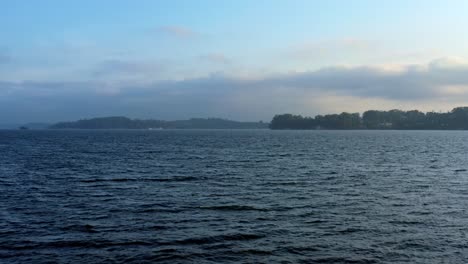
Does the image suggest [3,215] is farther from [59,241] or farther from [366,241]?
[366,241]

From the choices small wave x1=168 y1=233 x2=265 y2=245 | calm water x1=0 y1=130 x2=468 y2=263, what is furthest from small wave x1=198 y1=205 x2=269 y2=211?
small wave x1=168 y1=233 x2=265 y2=245

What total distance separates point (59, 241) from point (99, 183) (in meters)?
22.7

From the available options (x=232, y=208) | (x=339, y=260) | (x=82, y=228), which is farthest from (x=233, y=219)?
(x=339, y=260)

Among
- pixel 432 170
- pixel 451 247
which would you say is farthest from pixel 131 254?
pixel 432 170

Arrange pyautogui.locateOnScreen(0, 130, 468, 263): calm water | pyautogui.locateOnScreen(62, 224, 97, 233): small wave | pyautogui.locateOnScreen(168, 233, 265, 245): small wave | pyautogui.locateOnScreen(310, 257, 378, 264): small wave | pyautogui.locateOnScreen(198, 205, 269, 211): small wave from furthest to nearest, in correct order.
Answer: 1. pyautogui.locateOnScreen(198, 205, 269, 211): small wave
2. pyautogui.locateOnScreen(62, 224, 97, 233): small wave
3. pyautogui.locateOnScreen(168, 233, 265, 245): small wave
4. pyautogui.locateOnScreen(0, 130, 468, 263): calm water
5. pyautogui.locateOnScreen(310, 257, 378, 264): small wave

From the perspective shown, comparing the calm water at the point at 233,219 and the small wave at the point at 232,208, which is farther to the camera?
the small wave at the point at 232,208

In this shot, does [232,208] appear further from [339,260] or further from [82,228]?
[339,260]

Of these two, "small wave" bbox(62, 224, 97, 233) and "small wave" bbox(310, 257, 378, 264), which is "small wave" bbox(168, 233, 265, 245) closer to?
"small wave" bbox(310, 257, 378, 264)

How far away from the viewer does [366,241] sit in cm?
2288

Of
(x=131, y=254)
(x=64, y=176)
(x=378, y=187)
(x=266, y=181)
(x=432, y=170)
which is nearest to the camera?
(x=131, y=254)

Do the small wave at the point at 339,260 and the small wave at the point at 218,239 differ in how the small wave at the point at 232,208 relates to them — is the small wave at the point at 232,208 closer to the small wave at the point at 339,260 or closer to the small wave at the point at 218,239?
the small wave at the point at 218,239

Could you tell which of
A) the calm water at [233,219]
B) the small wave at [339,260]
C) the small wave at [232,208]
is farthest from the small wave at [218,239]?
the small wave at [232,208]

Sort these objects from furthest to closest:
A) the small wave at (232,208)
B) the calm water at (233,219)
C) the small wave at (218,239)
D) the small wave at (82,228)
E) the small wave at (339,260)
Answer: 1. the small wave at (232,208)
2. the small wave at (82,228)
3. the small wave at (218,239)
4. the calm water at (233,219)
5. the small wave at (339,260)

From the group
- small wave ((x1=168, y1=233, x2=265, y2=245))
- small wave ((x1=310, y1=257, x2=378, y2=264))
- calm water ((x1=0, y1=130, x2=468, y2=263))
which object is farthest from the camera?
small wave ((x1=168, y1=233, x2=265, y2=245))
